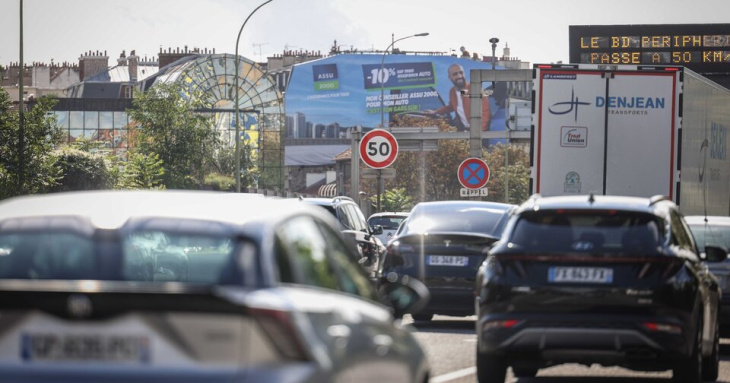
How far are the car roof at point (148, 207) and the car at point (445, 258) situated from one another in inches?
434

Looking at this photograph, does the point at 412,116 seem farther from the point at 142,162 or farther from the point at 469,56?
the point at 142,162

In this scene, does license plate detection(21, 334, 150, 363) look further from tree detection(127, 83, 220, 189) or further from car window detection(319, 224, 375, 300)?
tree detection(127, 83, 220, 189)

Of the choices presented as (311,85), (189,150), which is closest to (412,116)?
(311,85)

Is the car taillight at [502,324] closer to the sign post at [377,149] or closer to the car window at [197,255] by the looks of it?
the car window at [197,255]

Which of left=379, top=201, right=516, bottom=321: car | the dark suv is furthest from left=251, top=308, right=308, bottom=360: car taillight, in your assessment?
the dark suv

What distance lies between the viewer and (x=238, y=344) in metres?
5.00

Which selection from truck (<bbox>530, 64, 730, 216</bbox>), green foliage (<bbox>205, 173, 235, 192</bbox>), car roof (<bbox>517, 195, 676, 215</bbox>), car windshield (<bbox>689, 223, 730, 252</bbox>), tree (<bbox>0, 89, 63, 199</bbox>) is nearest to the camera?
car roof (<bbox>517, 195, 676, 215</bbox>)

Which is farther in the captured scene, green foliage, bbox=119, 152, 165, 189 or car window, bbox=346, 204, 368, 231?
green foliage, bbox=119, 152, 165, 189

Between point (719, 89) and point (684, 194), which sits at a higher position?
point (719, 89)

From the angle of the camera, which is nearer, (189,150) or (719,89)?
(719,89)

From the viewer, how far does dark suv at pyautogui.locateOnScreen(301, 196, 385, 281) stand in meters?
25.2

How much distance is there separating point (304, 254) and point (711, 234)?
39.8 ft

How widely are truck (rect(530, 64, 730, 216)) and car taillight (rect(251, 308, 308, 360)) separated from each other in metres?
15.2

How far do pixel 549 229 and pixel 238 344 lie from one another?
21.0 feet
